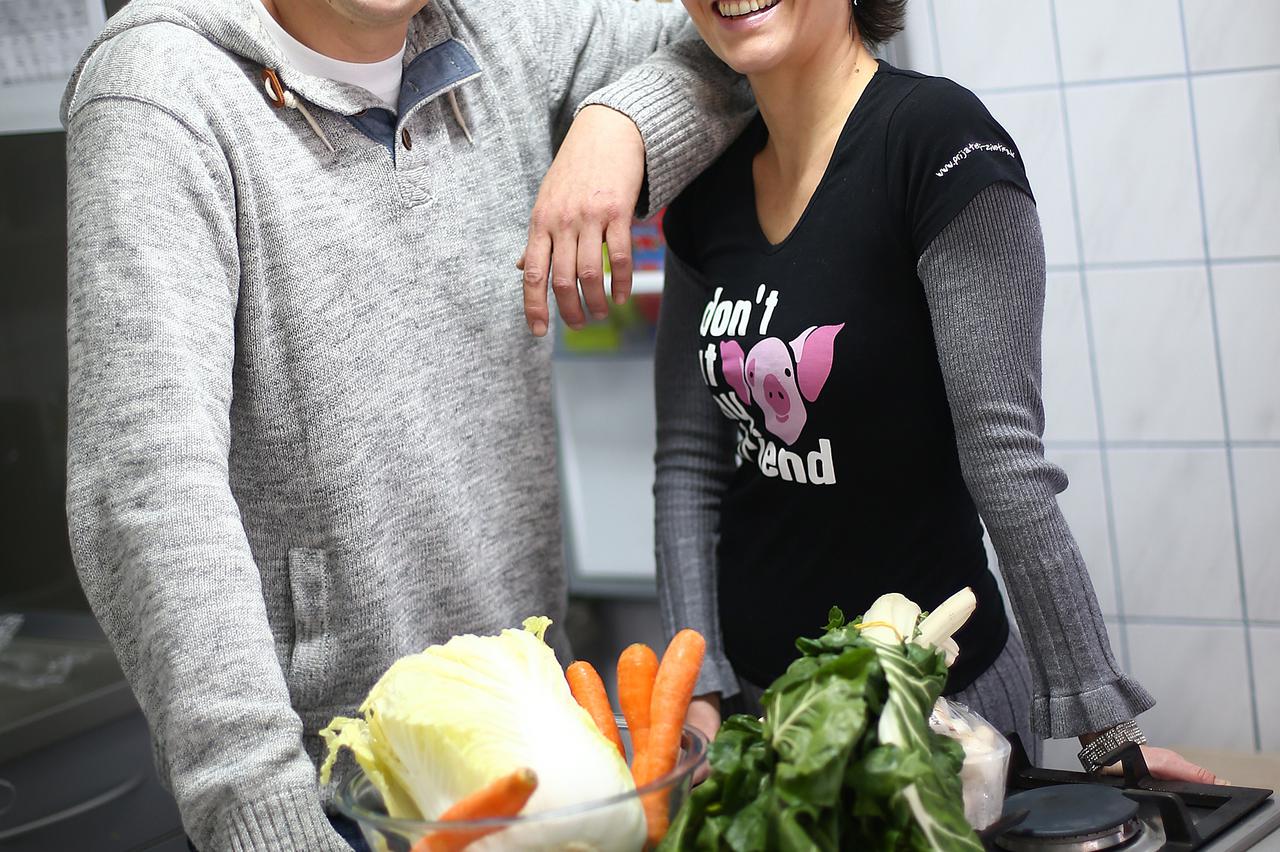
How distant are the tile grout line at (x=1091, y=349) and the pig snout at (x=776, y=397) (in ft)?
3.90

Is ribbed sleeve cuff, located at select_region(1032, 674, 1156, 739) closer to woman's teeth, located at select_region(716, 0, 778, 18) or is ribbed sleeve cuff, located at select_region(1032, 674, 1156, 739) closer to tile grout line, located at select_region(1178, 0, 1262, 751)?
woman's teeth, located at select_region(716, 0, 778, 18)

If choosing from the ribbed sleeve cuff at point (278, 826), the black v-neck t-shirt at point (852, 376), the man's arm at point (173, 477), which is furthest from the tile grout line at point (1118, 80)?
the ribbed sleeve cuff at point (278, 826)

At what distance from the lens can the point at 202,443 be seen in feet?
3.03

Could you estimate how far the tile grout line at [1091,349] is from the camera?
6.76 feet

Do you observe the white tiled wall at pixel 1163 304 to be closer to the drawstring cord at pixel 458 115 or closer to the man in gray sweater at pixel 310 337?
the man in gray sweater at pixel 310 337

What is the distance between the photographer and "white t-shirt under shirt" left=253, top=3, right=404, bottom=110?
1.11m

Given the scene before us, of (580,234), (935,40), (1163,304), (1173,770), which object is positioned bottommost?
(1173,770)

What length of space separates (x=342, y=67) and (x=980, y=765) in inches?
32.3

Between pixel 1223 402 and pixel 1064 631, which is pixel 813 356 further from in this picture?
pixel 1223 402

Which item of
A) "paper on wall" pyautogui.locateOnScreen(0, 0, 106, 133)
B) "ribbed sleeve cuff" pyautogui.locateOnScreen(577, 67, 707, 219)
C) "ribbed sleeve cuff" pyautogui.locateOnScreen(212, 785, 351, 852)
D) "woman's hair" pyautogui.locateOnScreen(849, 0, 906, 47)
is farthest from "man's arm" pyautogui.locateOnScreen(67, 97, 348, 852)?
"paper on wall" pyautogui.locateOnScreen(0, 0, 106, 133)

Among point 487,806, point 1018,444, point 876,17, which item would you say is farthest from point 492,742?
point 876,17

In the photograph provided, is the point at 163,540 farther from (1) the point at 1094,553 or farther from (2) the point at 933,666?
(1) the point at 1094,553

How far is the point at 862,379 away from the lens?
1.08 metres

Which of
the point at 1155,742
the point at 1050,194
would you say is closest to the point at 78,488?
the point at 1050,194
